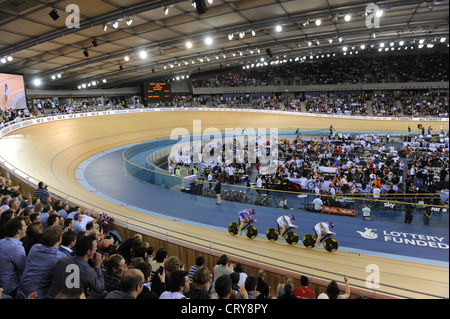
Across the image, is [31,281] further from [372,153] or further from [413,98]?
[413,98]

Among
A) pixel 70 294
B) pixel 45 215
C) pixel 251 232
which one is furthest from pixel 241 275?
pixel 251 232

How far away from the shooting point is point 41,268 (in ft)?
9.52

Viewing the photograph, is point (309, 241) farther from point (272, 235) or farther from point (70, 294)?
point (70, 294)

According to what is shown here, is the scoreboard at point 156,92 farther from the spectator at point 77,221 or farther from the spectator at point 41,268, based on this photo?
the spectator at point 41,268

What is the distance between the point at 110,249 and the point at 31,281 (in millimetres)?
1208

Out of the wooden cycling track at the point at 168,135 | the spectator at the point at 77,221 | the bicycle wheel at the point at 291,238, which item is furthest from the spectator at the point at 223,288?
the bicycle wheel at the point at 291,238

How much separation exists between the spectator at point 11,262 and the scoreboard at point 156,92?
35.0 m

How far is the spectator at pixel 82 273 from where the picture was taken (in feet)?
9.06

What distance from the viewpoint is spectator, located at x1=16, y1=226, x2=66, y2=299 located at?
9.45 feet

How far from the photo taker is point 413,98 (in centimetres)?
3591

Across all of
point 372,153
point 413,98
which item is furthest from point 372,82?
point 372,153

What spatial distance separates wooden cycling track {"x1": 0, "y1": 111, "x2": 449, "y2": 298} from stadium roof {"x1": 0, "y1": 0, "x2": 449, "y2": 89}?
4.88 m

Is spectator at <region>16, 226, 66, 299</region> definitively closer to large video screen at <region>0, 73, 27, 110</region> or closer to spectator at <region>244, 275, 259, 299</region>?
spectator at <region>244, 275, 259, 299</region>

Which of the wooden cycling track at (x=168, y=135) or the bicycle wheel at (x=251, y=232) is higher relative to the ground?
the wooden cycling track at (x=168, y=135)
